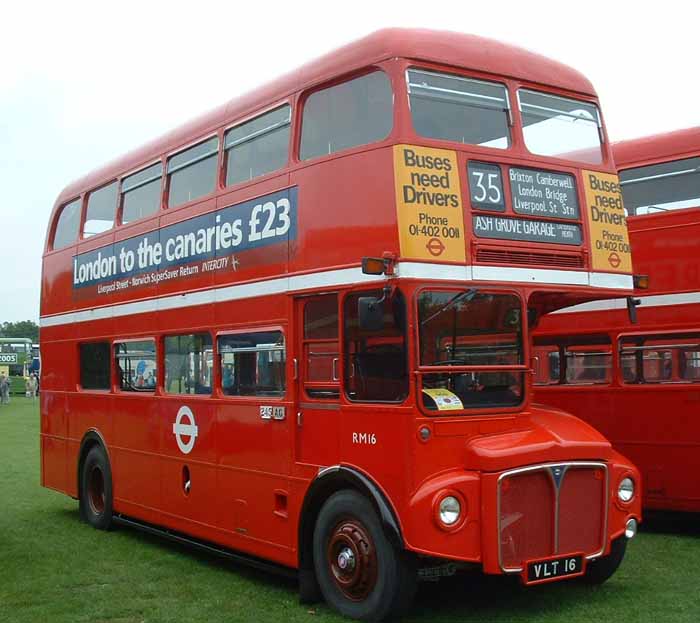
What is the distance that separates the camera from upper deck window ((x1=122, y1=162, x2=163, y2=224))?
35.8ft

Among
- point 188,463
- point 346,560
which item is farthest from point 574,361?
point 346,560

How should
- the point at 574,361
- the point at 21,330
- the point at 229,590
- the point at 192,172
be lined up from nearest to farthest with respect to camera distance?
the point at 229,590
the point at 192,172
the point at 574,361
the point at 21,330

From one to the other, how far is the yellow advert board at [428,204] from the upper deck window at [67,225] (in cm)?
700

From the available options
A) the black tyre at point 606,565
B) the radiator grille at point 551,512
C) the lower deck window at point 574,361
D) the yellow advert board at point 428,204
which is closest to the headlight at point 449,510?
the radiator grille at point 551,512

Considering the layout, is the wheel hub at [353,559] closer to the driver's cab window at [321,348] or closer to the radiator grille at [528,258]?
the driver's cab window at [321,348]

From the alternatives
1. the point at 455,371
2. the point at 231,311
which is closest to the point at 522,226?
the point at 455,371

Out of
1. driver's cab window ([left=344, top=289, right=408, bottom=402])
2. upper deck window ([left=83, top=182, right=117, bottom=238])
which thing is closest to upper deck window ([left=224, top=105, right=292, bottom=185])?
driver's cab window ([left=344, top=289, right=408, bottom=402])

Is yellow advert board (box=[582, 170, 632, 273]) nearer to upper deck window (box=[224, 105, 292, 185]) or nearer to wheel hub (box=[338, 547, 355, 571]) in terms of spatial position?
upper deck window (box=[224, 105, 292, 185])

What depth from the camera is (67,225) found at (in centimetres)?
1329

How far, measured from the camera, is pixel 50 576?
357 inches

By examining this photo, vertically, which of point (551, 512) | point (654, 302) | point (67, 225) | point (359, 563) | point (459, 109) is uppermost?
point (67, 225)

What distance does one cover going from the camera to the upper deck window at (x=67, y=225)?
13.0m

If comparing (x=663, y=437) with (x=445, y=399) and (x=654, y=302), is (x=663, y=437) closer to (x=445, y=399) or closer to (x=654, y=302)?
(x=654, y=302)

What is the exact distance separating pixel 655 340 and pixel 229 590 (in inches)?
209
